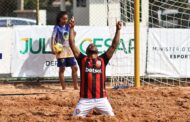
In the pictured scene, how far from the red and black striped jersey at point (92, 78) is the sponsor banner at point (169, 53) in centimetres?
622

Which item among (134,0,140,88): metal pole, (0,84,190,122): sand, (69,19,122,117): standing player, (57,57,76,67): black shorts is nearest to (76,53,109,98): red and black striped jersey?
(69,19,122,117): standing player

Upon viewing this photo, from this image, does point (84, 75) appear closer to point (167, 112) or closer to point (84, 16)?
point (167, 112)

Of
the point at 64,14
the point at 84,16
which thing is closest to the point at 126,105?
the point at 64,14

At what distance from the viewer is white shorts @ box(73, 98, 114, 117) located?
9.35 meters

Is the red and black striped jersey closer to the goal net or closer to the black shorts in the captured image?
the black shorts

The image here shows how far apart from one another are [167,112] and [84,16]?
20.5m

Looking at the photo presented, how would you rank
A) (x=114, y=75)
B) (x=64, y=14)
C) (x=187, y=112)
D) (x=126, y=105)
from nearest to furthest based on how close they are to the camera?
(x=187, y=112)
(x=126, y=105)
(x=64, y=14)
(x=114, y=75)

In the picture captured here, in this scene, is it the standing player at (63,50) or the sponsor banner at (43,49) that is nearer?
the standing player at (63,50)

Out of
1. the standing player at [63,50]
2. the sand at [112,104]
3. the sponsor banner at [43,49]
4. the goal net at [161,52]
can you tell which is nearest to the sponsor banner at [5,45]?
the sponsor banner at [43,49]

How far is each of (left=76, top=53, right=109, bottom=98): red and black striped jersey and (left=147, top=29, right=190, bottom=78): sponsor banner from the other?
20.4 feet

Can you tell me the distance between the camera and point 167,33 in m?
15.6

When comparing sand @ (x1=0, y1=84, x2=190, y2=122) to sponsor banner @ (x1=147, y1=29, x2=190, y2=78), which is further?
sponsor banner @ (x1=147, y1=29, x2=190, y2=78)

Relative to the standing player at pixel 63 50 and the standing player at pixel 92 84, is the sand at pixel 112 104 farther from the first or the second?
the standing player at pixel 63 50

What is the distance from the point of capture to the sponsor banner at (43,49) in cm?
1505
